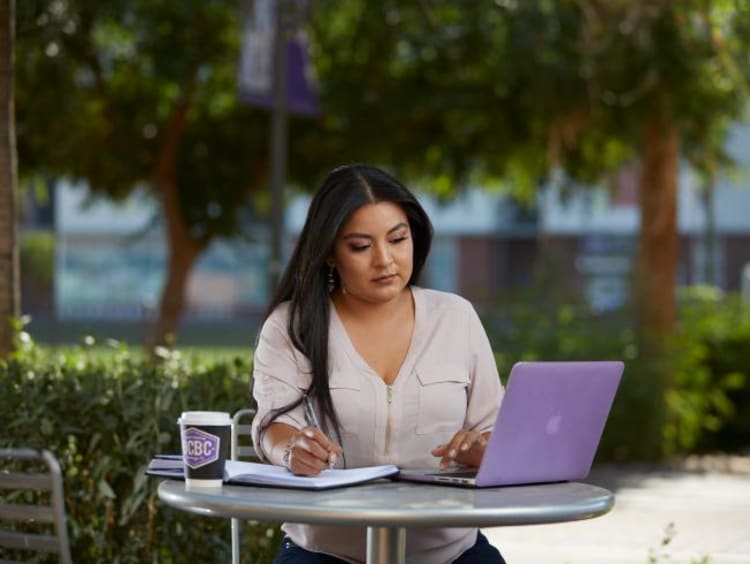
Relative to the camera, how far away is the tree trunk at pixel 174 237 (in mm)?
16344

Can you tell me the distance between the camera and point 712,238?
2644cm

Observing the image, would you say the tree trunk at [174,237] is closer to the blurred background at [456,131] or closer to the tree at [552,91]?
the blurred background at [456,131]

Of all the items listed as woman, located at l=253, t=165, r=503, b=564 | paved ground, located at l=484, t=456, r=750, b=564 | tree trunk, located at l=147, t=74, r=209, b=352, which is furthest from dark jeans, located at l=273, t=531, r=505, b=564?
tree trunk, located at l=147, t=74, r=209, b=352

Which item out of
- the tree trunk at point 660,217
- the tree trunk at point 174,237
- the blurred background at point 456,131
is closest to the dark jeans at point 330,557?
the blurred background at point 456,131

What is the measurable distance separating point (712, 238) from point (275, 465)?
76.3ft

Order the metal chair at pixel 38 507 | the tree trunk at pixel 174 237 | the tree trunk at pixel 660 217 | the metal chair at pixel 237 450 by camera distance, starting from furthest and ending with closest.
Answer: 1. the tree trunk at pixel 174 237
2. the tree trunk at pixel 660 217
3. the metal chair at pixel 237 450
4. the metal chair at pixel 38 507

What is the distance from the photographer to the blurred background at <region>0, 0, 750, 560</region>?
43.8ft

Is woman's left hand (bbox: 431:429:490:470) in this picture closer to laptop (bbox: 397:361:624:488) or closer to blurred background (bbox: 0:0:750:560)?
laptop (bbox: 397:361:624:488)

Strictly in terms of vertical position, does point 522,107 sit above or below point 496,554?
above

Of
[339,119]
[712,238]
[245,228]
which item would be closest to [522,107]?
[339,119]

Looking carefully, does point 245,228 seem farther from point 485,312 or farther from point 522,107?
point 485,312

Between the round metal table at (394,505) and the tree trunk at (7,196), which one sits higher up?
the tree trunk at (7,196)

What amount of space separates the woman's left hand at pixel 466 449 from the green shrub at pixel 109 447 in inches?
78.0

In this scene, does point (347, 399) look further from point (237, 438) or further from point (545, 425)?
point (237, 438)
